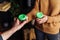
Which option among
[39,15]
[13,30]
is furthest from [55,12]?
[13,30]

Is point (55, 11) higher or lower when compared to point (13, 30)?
higher

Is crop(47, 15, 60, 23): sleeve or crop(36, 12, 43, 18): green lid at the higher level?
crop(36, 12, 43, 18): green lid

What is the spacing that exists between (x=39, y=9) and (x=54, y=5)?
14 centimetres

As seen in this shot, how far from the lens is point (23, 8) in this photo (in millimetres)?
1787

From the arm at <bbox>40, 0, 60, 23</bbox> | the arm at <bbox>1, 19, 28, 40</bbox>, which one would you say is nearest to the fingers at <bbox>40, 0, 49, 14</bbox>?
the arm at <bbox>40, 0, 60, 23</bbox>

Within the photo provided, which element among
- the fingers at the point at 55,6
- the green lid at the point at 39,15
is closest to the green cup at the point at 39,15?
the green lid at the point at 39,15

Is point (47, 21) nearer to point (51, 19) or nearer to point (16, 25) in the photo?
point (51, 19)

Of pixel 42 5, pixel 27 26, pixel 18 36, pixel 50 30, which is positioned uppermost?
pixel 42 5

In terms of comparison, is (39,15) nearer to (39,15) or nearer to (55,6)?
(39,15)

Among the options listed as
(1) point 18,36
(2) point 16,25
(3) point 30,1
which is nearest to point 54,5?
(2) point 16,25

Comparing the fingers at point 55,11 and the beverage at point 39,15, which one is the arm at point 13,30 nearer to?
the beverage at point 39,15

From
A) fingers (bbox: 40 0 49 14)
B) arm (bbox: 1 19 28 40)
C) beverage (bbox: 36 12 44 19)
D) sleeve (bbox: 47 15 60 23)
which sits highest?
fingers (bbox: 40 0 49 14)

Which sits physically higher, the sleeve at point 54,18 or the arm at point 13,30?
the sleeve at point 54,18

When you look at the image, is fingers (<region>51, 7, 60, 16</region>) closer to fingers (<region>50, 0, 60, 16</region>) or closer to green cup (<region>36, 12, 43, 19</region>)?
fingers (<region>50, 0, 60, 16</region>)
